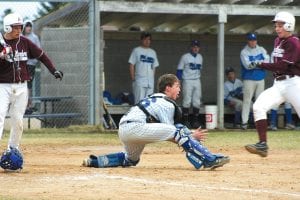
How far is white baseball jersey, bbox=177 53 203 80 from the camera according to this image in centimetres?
2167

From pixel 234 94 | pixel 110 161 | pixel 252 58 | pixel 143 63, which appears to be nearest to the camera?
pixel 110 161

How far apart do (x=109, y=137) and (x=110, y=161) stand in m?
6.80

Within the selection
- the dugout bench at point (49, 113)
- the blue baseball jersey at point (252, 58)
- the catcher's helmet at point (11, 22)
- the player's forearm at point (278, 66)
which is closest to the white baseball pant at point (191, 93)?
the blue baseball jersey at point (252, 58)

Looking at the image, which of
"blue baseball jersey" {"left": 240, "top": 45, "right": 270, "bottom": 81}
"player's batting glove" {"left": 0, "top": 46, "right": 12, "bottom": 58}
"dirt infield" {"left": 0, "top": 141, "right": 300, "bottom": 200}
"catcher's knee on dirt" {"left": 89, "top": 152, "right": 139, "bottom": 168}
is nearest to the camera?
"dirt infield" {"left": 0, "top": 141, "right": 300, "bottom": 200}

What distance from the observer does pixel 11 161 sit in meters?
10.9

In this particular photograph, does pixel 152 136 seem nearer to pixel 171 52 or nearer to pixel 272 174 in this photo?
pixel 272 174

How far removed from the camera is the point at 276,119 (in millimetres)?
22812

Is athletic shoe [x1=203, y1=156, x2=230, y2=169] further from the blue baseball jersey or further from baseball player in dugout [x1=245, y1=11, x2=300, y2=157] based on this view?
the blue baseball jersey

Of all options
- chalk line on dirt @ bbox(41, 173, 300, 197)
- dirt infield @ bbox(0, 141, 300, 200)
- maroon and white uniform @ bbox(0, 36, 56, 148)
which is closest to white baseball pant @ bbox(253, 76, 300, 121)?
dirt infield @ bbox(0, 141, 300, 200)

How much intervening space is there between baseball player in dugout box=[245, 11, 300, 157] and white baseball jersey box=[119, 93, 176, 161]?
1691 millimetres

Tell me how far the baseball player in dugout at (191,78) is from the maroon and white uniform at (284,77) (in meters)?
9.41

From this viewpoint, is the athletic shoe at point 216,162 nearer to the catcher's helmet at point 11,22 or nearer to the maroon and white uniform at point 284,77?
the maroon and white uniform at point 284,77

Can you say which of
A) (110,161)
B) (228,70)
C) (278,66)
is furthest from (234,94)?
(110,161)

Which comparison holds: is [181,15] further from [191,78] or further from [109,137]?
[109,137]
